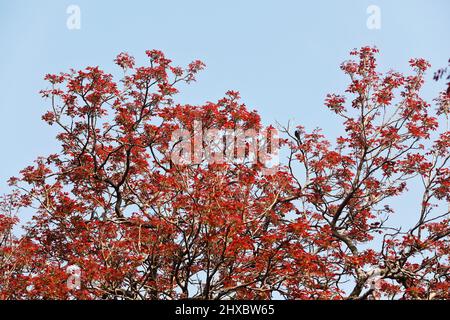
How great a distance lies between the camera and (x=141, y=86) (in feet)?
43.0

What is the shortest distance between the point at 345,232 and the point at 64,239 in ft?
19.3

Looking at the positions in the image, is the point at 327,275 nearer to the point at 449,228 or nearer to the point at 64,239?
the point at 449,228

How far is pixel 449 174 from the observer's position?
13.0 meters

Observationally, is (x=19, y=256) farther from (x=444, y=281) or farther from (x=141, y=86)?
(x=444, y=281)

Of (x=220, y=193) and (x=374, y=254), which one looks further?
(x=374, y=254)

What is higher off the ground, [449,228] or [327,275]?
[449,228]
